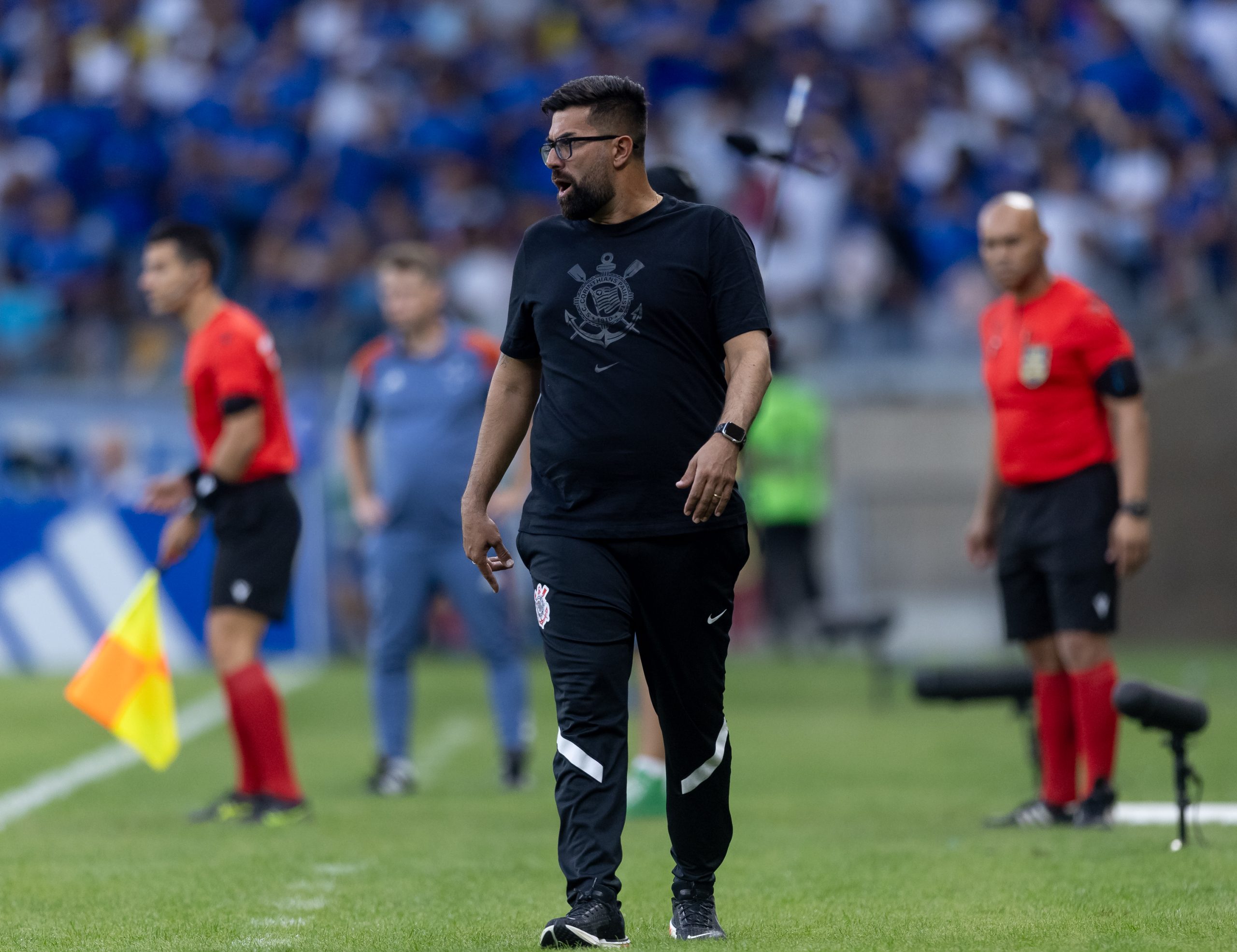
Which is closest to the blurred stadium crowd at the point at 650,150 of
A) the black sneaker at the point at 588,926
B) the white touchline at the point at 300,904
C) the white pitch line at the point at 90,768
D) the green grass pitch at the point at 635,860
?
the white pitch line at the point at 90,768

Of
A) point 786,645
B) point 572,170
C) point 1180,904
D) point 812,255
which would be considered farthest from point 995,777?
point 812,255

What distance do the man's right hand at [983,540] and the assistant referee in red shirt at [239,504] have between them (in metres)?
2.58

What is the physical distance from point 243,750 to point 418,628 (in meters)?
1.45

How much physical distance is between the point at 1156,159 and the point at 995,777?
934 centimetres

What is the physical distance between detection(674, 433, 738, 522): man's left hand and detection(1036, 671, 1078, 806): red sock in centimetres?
289

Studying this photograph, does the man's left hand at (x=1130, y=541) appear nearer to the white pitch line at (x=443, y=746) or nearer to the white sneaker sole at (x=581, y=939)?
the white sneaker sole at (x=581, y=939)

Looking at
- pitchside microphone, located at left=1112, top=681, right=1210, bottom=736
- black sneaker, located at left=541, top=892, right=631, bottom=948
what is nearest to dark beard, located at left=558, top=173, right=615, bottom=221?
black sneaker, located at left=541, top=892, right=631, bottom=948

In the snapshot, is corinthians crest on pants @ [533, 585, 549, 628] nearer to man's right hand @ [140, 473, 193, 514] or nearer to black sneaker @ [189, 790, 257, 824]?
man's right hand @ [140, 473, 193, 514]

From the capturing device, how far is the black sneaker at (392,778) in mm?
8086

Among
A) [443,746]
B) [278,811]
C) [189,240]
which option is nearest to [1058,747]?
[278,811]

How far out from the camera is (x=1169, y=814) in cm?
680

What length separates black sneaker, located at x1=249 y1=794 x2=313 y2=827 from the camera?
7020 mm

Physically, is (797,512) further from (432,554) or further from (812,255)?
(432,554)

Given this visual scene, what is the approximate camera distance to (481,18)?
18.3 metres
